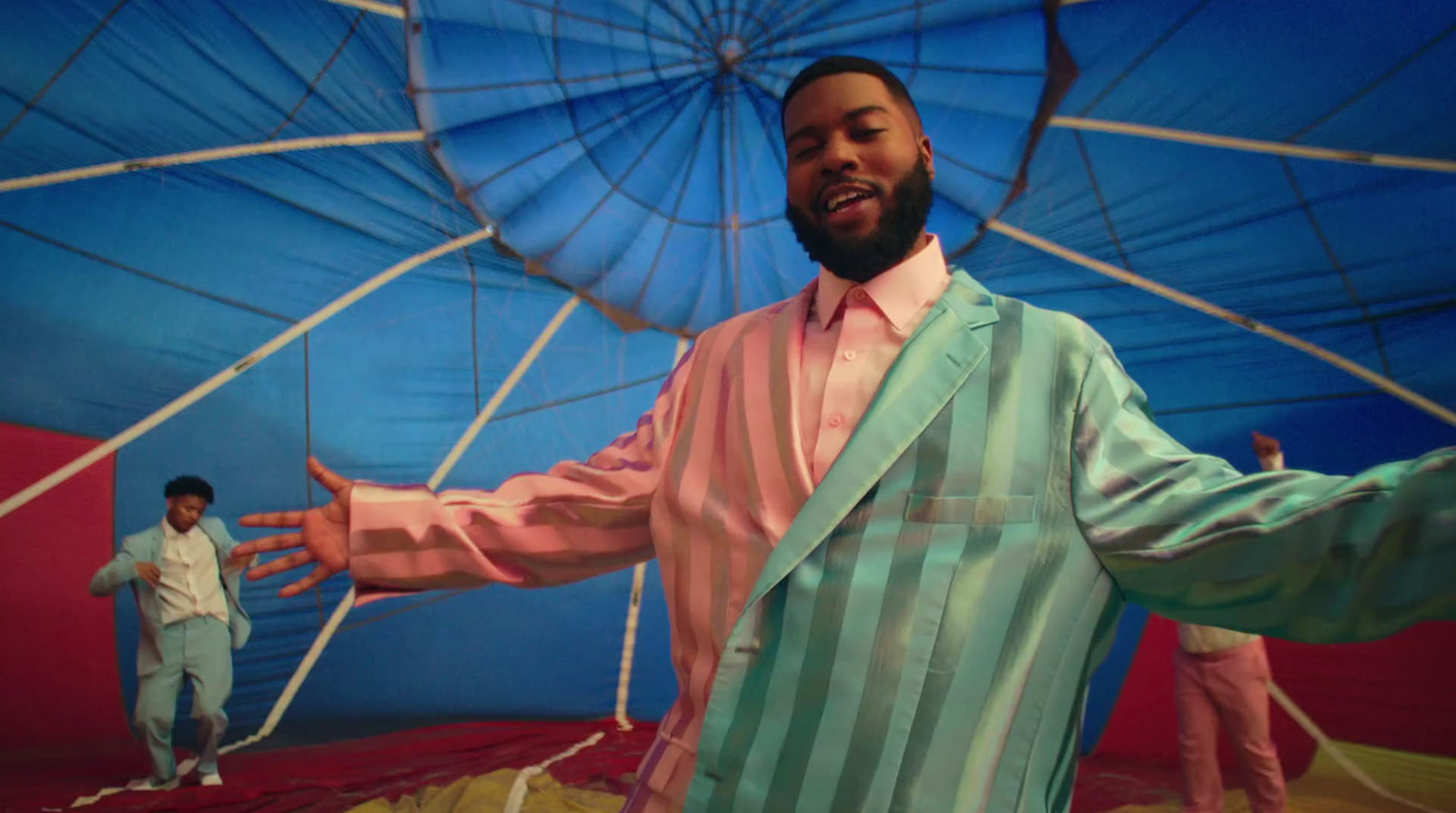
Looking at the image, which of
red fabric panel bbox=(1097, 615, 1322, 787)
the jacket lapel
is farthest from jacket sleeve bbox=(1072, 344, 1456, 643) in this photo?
red fabric panel bbox=(1097, 615, 1322, 787)

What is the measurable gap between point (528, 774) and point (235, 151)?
7.48 ft

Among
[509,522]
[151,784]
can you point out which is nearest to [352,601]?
[151,784]

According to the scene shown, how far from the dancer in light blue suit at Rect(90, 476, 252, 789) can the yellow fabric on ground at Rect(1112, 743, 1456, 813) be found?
10.0 feet

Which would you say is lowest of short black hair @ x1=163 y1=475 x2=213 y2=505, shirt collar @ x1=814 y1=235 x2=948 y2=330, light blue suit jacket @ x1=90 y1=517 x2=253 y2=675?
light blue suit jacket @ x1=90 y1=517 x2=253 y2=675

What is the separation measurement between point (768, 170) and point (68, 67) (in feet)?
7.33

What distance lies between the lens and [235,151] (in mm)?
3580

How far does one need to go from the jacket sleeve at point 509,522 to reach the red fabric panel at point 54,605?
10.2 feet

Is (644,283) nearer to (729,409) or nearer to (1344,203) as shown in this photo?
(1344,203)

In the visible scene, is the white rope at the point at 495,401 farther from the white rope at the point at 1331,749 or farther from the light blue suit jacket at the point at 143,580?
the white rope at the point at 1331,749

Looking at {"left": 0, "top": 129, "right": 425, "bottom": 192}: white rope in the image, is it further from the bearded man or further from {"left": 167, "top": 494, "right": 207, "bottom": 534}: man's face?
the bearded man

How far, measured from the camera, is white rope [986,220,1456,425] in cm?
351

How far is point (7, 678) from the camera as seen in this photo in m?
3.70

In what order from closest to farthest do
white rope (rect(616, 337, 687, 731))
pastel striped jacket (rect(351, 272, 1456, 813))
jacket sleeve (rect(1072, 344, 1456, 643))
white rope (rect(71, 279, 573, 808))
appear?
jacket sleeve (rect(1072, 344, 1456, 643)) < pastel striped jacket (rect(351, 272, 1456, 813)) < white rope (rect(71, 279, 573, 808)) < white rope (rect(616, 337, 687, 731))

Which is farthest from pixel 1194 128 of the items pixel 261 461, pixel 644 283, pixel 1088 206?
pixel 261 461
